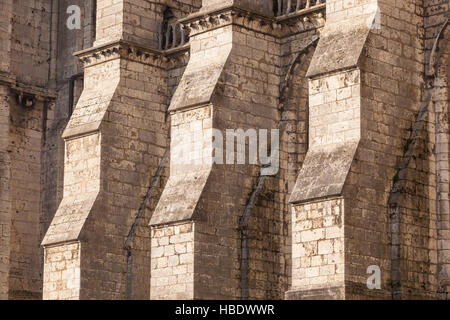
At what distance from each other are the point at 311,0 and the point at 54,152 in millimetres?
8976

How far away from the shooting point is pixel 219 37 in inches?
961

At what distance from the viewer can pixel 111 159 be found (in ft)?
85.3

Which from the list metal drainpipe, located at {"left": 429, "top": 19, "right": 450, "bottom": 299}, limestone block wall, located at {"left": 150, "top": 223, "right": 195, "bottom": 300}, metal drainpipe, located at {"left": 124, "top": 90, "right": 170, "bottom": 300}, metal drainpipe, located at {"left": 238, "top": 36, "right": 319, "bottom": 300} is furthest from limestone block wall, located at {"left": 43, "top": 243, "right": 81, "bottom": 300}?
metal drainpipe, located at {"left": 429, "top": 19, "right": 450, "bottom": 299}

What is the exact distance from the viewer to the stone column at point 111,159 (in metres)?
25.5

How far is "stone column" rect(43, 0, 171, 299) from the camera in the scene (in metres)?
25.5

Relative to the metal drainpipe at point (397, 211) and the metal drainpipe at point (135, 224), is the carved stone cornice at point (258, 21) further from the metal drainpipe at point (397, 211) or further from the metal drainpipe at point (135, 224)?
the metal drainpipe at point (397, 211)

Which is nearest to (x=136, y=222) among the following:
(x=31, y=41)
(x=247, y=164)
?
(x=247, y=164)

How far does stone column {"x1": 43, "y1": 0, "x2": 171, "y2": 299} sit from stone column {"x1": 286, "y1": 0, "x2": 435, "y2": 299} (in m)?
5.33

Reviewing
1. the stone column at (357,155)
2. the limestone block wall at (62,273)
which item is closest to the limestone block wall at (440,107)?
the stone column at (357,155)

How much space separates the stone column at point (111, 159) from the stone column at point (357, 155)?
5334mm

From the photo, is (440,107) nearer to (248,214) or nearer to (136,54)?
(248,214)

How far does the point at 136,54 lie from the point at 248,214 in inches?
192
